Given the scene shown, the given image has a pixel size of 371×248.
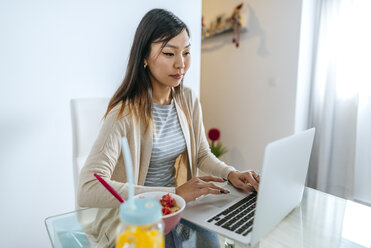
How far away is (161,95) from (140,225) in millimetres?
771

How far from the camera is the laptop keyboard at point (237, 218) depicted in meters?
0.65

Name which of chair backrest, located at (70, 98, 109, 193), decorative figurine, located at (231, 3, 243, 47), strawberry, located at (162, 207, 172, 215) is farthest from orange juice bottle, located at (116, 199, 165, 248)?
decorative figurine, located at (231, 3, 243, 47)

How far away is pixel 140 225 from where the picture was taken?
0.37 meters

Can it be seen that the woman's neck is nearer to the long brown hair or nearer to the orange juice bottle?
the long brown hair

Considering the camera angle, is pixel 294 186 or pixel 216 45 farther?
pixel 216 45

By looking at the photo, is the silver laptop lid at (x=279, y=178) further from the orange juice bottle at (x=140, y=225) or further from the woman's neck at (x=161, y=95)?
the woman's neck at (x=161, y=95)

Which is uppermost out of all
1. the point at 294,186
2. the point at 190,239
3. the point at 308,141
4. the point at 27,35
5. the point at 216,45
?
the point at 216,45

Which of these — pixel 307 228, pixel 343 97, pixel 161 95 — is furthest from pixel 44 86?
pixel 343 97

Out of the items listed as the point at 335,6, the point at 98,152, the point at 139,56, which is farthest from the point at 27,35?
the point at 335,6

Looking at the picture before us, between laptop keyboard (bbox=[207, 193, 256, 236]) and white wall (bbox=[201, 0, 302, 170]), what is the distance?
69.2 inches

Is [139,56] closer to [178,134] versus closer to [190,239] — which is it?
[178,134]

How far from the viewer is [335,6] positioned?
212 cm

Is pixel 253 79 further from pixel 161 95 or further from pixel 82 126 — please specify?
pixel 82 126

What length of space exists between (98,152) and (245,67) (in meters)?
2.18
